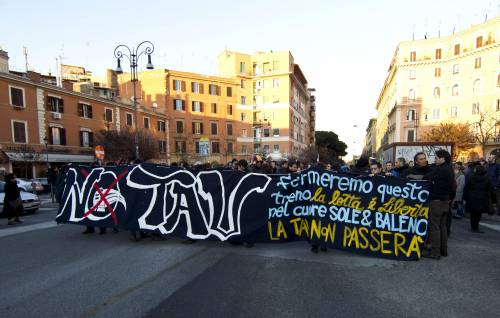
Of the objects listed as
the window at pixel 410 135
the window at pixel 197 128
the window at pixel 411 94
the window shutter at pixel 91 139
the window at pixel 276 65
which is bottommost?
the window shutter at pixel 91 139

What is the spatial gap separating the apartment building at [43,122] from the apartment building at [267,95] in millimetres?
25466

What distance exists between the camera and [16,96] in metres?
24.5

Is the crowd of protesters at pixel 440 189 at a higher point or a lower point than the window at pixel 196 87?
lower

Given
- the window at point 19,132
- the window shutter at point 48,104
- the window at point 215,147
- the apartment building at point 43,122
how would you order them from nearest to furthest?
the apartment building at point 43,122
the window at point 19,132
the window shutter at point 48,104
the window at point 215,147

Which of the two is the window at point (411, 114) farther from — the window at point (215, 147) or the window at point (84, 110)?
the window at point (84, 110)

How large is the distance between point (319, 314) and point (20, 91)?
103ft

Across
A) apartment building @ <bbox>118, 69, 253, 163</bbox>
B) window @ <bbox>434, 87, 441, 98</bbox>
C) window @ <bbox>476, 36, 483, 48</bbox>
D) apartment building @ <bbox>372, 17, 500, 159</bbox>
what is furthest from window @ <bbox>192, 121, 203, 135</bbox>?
window @ <bbox>476, 36, 483, 48</bbox>

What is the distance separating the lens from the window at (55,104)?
2703 cm

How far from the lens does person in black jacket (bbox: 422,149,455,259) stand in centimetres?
480

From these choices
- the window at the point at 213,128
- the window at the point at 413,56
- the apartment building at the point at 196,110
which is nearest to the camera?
the apartment building at the point at 196,110

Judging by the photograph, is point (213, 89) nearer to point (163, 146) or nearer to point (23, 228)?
point (163, 146)

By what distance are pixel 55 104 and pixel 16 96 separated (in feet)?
11.0

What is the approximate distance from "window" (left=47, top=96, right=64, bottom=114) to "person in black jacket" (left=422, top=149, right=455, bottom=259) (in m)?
32.1

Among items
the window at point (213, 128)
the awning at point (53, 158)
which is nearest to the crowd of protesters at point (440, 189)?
the awning at point (53, 158)
